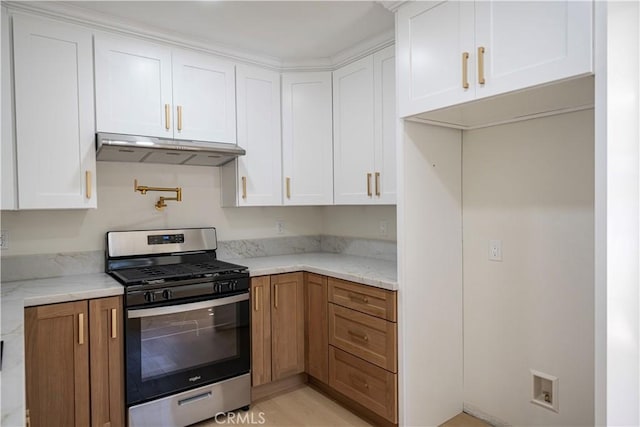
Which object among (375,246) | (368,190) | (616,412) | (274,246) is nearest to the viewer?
(616,412)

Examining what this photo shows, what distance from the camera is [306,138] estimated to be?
10.0 feet

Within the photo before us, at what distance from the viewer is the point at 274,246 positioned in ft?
11.2

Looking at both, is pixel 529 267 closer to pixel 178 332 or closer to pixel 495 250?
pixel 495 250

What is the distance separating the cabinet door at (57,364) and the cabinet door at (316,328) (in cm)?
133

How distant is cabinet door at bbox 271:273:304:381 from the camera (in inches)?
107

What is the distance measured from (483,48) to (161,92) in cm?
187

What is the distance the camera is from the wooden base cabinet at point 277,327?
2.63 meters

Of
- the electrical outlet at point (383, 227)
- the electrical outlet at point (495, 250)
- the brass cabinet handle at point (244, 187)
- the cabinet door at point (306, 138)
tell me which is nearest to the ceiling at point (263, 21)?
the cabinet door at point (306, 138)

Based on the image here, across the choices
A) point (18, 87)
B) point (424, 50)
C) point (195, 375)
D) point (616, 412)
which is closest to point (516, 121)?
point (424, 50)

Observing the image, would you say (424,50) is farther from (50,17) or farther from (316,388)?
(316,388)

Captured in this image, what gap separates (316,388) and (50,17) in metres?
2.78

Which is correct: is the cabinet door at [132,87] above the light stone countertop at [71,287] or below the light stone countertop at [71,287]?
above

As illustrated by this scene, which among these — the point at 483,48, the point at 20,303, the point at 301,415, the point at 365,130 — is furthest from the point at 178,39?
the point at 301,415
